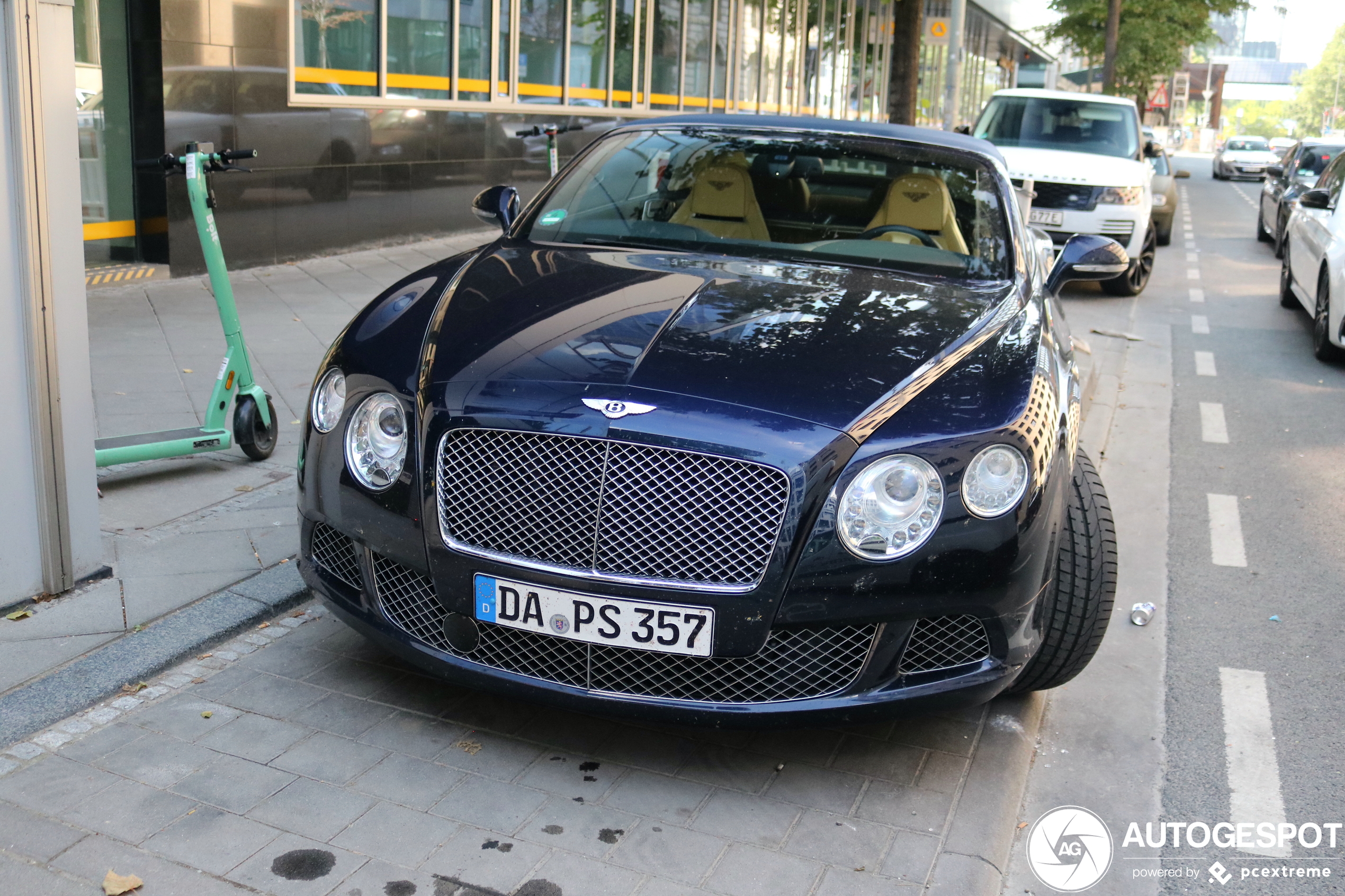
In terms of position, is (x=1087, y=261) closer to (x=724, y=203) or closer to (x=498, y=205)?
(x=724, y=203)

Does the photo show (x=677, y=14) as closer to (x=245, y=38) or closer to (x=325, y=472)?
(x=245, y=38)

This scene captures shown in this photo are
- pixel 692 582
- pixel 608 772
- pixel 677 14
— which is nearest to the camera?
pixel 692 582

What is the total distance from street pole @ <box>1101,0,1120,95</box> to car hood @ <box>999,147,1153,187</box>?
1104 inches

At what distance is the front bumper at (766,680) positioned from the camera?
3111 millimetres

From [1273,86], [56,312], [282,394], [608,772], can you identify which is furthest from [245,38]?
[1273,86]

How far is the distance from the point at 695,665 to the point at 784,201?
7.72ft

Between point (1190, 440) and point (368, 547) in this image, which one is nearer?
point (368, 547)

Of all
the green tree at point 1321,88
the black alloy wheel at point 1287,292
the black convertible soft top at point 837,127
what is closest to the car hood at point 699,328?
the black convertible soft top at point 837,127

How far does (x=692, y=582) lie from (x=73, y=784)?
1.53 m

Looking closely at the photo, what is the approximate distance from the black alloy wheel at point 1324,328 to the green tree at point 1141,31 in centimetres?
3412

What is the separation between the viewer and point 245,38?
1031cm

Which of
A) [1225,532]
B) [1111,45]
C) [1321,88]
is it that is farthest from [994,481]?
[1321,88]

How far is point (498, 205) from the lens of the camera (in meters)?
5.09

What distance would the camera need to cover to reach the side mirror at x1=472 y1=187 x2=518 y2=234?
5059mm
